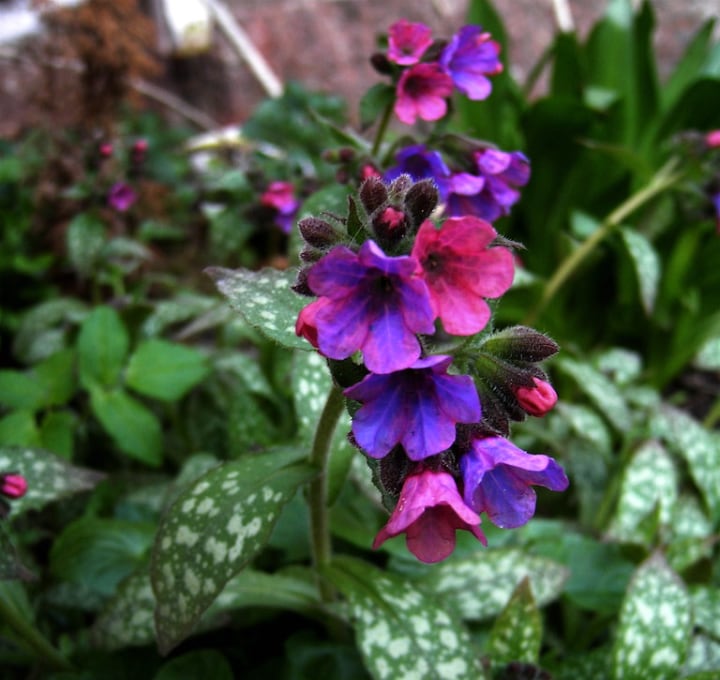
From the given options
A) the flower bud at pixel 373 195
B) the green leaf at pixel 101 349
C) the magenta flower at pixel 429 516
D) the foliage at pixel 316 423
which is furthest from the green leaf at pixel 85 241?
the magenta flower at pixel 429 516

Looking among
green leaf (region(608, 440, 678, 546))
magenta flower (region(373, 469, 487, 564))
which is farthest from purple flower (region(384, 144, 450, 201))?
green leaf (region(608, 440, 678, 546))

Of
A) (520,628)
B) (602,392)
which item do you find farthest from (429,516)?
(602,392)

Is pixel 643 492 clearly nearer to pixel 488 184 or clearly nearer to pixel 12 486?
pixel 488 184

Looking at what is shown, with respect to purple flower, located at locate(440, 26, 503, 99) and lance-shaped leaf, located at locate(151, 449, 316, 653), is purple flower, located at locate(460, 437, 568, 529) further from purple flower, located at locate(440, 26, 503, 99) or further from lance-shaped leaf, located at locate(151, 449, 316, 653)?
purple flower, located at locate(440, 26, 503, 99)

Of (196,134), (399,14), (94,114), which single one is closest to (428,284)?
(94,114)

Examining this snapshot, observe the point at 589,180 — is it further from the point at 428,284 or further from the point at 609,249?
the point at 428,284
